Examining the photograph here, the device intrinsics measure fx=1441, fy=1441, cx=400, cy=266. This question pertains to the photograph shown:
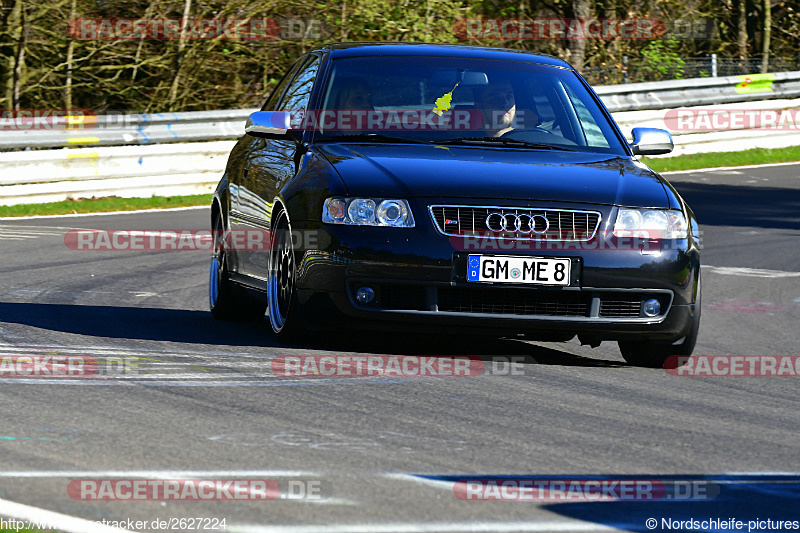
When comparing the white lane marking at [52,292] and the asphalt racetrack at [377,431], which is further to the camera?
the white lane marking at [52,292]

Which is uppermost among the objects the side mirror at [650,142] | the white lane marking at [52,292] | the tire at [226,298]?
the side mirror at [650,142]

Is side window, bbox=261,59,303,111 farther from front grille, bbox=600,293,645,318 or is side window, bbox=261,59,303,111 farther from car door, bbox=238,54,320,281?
front grille, bbox=600,293,645,318

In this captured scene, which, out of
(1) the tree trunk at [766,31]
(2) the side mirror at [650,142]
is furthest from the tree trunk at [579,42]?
(2) the side mirror at [650,142]

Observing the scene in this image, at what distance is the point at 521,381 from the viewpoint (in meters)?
6.57

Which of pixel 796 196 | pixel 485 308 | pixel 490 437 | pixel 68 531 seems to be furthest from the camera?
pixel 796 196

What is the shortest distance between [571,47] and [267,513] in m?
24.5

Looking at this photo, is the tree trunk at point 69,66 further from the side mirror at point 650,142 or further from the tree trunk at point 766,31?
the tree trunk at point 766,31

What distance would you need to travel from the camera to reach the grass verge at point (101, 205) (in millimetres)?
16188

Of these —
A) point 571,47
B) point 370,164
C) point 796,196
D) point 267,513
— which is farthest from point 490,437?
point 571,47

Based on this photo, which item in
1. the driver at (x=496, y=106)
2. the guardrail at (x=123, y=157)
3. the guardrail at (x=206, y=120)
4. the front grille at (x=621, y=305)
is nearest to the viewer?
the front grille at (x=621, y=305)

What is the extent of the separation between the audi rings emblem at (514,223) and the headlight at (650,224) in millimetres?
412

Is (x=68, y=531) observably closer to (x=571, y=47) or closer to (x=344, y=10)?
(x=344, y=10)

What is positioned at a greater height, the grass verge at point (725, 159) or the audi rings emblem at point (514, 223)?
the audi rings emblem at point (514, 223)

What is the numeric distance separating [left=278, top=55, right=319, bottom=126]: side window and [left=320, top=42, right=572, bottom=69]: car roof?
5.6 inches
